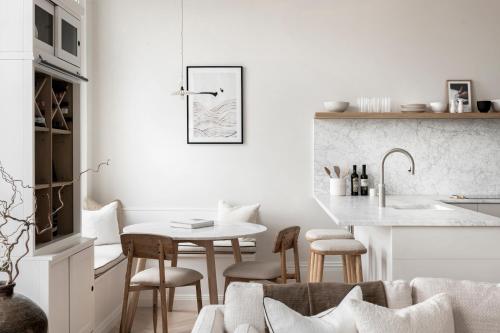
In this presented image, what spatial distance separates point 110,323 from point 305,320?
320 cm

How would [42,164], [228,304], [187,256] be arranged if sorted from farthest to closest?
1. [187,256]
2. [42,164]
3. [228,304]

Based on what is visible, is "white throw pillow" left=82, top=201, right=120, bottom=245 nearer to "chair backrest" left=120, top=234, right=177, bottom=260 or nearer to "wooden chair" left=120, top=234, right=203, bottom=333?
"wooden chair" left=120, top=234, right=203, bottom=333

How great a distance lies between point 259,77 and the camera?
Result: 5.70m

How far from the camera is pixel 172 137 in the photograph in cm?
573

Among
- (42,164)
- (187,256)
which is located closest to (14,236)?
(42,164)

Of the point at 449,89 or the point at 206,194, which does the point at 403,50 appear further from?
the point at 206,194

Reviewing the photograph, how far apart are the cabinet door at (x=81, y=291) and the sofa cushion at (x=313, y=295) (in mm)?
1770

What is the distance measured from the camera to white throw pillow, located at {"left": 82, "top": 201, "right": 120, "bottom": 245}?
5324 millimetres

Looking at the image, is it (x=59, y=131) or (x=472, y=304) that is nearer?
(x=472, y=304)

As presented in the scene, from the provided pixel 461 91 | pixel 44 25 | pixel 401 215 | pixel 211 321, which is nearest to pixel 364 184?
pixel 461 91

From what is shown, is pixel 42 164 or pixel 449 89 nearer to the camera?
pixel 42 164

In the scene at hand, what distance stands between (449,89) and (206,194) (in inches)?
101

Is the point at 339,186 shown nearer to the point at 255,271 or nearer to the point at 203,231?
the point at 255,271

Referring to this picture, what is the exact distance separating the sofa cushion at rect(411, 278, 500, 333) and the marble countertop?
3.24 ft
